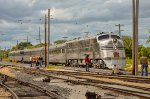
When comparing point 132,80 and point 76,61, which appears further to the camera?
point 76,61

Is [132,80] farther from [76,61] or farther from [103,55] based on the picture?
[76,61]

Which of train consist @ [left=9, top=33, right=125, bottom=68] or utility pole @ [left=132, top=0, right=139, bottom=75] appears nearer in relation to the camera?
utility pole @ [left=132, top=0, right=139, bottom=75]

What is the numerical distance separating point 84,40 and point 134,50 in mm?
13185

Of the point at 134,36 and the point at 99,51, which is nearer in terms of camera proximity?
the point at 134,36

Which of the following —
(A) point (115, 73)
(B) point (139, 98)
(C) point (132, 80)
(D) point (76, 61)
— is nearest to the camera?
(B) point (139, 98)

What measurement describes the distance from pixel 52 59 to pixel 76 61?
1455 cm

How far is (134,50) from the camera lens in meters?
31.5

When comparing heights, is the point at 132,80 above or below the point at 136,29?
below

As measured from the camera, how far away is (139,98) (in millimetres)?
14000

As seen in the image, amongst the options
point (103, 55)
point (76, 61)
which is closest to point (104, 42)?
point (103, 55)

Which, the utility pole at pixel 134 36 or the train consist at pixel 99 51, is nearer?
the utility pole at pixel 134 36

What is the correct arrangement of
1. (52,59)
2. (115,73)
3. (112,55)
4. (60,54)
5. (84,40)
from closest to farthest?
(115,73)
(112,55)
(84,40)
(60,54)
(52,59)

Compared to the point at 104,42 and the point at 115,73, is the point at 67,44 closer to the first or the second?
the point at 104,42

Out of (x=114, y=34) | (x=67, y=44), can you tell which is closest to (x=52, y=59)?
(x=67, y=44)
